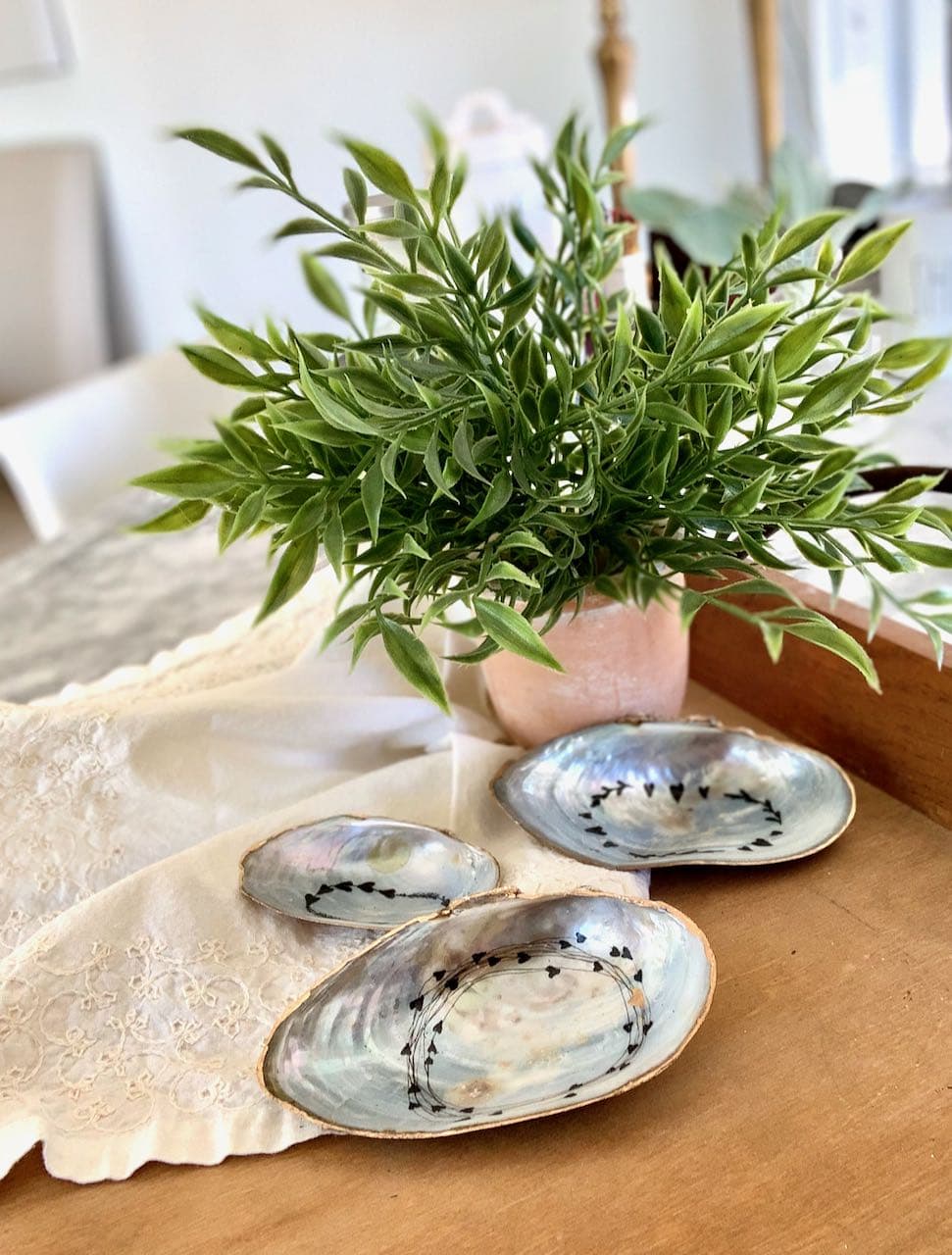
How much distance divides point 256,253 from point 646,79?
0.88 metres

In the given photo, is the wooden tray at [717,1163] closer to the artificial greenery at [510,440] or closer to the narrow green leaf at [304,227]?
the artificial greenery at [510,440]

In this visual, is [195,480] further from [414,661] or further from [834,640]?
[834,640]

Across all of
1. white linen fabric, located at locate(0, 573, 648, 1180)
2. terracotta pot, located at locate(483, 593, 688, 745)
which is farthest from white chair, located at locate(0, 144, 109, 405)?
terracotta pot, located at locate(483, 593, 688, 745)

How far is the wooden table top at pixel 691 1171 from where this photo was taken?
1.40 feet

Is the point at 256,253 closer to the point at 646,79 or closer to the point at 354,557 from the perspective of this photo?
the point at 646,79

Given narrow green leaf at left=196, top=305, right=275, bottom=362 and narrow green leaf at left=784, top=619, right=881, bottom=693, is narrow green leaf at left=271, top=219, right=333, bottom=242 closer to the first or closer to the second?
narrow green leaf at left=196, top=305, right=275, bottom=362

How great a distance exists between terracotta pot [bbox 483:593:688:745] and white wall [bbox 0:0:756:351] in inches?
74.0

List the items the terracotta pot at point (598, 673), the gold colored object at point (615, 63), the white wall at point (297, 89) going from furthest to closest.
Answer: the white wall at point (297, 89) → the gold colored object at point (615, 63) → the terracotta pot at point (598, 673)

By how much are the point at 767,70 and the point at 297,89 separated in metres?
0.95

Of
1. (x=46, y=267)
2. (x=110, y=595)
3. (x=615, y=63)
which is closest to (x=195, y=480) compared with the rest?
(x=110, y=595)

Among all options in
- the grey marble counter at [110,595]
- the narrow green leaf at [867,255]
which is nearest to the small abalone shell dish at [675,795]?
the narrow green leaf at [867,255]

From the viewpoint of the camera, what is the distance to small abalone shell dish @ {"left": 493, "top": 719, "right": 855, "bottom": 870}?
591 mm

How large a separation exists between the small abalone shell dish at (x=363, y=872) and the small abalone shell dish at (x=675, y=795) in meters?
0.04

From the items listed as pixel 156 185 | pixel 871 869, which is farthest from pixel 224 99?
pixel 871 869
